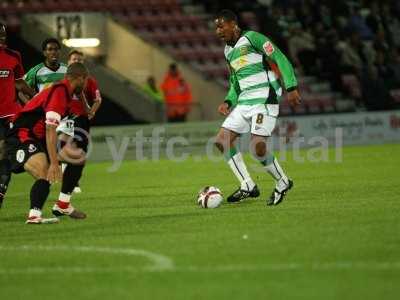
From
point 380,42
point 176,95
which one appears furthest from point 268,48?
point 380,42

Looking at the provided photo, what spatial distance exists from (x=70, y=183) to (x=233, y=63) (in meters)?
2.52

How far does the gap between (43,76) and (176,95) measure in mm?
10171

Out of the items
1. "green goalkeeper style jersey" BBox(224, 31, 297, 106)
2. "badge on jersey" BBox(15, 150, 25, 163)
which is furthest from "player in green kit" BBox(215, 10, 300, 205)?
"badge on jersey" BBox(15, 150, 25, 163)

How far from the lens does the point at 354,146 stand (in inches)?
972

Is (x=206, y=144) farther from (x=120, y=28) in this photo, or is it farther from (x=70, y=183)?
(x=70, y=183)

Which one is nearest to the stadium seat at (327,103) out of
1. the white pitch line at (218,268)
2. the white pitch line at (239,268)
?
the white pitch line at (218,268)

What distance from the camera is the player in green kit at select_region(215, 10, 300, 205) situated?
11523 millimetres

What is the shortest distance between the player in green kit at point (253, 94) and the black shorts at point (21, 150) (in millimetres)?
2456

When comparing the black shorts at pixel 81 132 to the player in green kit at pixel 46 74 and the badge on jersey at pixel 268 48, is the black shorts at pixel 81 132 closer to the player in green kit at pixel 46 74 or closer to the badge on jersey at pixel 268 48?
the player in green kit at pixel 46 74

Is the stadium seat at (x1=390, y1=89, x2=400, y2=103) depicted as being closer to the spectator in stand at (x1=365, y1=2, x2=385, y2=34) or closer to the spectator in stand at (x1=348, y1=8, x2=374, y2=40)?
the spectator in stand at (x1=348, y1=8, x2=374, y2=40)

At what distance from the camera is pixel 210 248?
26.6 ft

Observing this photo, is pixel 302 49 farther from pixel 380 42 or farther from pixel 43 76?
pixel 43 76

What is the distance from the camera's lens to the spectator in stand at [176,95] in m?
23.3

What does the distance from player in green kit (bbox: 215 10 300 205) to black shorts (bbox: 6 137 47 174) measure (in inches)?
96.7
